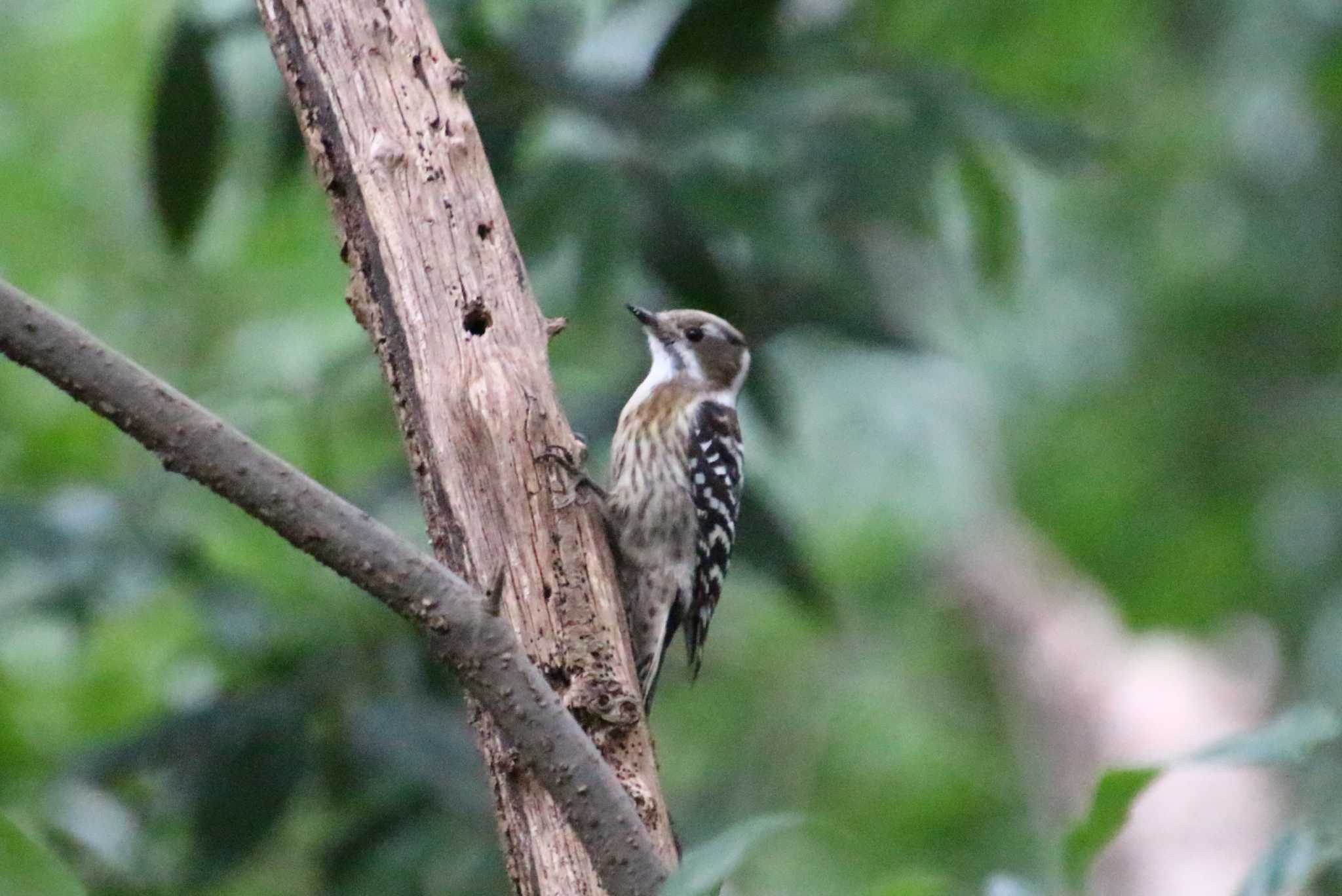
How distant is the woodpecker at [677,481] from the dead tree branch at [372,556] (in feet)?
4.81

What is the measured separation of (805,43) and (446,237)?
1.87 m

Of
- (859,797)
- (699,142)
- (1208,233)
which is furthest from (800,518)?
(699,142)

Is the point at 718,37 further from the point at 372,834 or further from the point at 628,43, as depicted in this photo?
the point at 372,834

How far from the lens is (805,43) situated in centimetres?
490

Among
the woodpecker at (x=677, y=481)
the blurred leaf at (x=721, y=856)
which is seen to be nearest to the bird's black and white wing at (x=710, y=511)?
the woodpecker at (x=677, y=481)

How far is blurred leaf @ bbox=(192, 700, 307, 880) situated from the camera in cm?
432

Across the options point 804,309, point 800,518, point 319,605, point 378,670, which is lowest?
point 378,670

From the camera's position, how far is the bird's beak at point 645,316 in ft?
16.5

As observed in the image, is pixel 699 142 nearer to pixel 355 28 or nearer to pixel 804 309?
pixel 804 309

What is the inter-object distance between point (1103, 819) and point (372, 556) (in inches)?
43.7

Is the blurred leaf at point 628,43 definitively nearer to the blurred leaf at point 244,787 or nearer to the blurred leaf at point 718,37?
the blurred leaf at point 718,37

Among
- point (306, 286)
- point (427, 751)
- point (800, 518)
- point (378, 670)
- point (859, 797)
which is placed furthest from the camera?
point (859, 797)

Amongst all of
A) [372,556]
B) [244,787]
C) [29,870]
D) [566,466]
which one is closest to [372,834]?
[244,787]

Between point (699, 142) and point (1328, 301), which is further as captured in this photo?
point (1328, 301)
